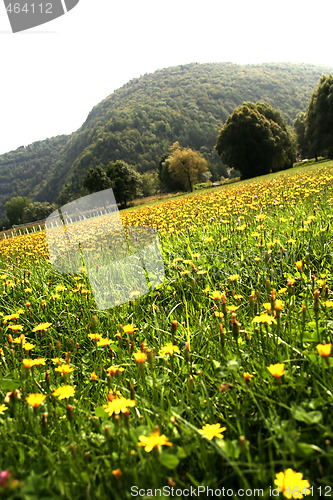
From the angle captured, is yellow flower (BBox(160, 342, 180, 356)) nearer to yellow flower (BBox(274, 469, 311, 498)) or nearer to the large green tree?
yellow flower (BBox(274, 469, 311, 498))

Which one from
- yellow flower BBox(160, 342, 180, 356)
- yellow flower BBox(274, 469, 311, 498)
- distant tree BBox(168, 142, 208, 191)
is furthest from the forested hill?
yellow flower BBox(274, 469, 311, 498)

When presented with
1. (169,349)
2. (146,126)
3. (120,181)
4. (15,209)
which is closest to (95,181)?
(120,181)

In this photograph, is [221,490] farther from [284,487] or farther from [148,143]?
[148,143]

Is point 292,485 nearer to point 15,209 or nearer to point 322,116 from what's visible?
point 322,116

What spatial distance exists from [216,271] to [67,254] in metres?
2.47

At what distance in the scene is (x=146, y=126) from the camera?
118 m

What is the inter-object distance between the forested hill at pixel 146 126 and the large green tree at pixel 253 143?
4290cm

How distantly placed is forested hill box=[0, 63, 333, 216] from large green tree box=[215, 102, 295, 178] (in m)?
42.9

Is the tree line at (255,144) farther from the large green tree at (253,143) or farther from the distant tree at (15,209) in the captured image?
the distant tree at (15,209)

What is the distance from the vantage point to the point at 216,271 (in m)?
3.02

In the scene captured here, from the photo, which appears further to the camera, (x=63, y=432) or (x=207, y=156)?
(x=207, y=156)

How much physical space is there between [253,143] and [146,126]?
295ft

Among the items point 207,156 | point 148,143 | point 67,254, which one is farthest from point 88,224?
point 148,143

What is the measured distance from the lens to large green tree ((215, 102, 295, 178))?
1475 inches
